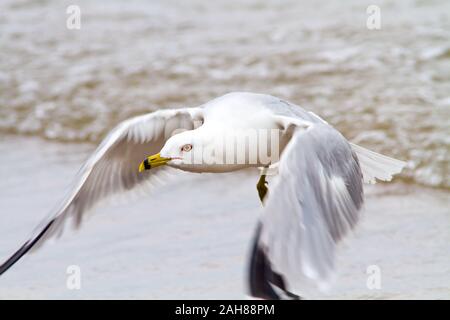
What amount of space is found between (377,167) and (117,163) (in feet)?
3.31

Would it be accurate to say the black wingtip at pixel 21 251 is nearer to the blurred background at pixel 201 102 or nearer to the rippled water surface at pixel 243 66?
the blurred background at pixel 201 102

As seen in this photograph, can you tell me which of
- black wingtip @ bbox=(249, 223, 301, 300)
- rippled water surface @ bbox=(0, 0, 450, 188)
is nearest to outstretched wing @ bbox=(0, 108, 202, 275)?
black wingtip @ bbox=(249, 223, 301, 300)

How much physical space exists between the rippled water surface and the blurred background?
0.02 m

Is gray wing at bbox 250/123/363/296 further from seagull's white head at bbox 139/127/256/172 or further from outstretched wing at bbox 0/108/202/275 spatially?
outstretched wing at bbox 0/108/202/275

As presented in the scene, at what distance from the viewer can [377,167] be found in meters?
3.75

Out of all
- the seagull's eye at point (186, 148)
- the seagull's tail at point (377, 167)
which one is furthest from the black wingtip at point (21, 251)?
the seagull's tail at point (377, 167)

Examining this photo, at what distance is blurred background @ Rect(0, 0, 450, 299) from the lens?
395cm

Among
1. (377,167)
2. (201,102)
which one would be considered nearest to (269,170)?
(377,167)

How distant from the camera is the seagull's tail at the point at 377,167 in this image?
3.73 metres

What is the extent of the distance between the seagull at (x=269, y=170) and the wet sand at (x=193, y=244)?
0.90ft

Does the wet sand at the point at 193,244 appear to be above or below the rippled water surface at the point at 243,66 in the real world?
below

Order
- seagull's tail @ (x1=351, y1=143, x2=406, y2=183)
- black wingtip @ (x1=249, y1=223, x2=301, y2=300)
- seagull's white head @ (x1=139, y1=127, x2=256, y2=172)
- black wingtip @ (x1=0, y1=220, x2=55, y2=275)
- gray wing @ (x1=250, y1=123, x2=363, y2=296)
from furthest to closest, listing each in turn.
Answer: seagull's tail @ (x1=351, y1=143, x2=406, y2=183) < seagull's white head @ (x1=139, y1=127, x2=256, y2=172) < black wingtip @ (x1=0, y1=220, x2=55, y2=275) < gray wing @ (x1=250, y1=123, x2=363, y2=296) < black wingtip @ (x1=249, y1=223, x2=301, y2=300)

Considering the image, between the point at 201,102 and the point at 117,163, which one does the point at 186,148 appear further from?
the point at 201,102
